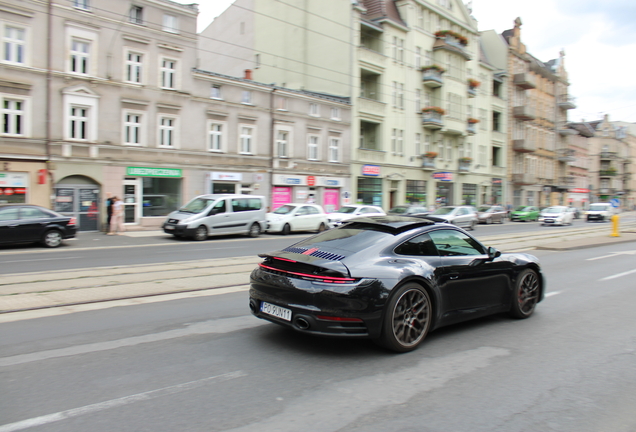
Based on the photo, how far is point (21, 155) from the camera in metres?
20.9

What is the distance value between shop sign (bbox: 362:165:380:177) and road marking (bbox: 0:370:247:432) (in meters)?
33.0

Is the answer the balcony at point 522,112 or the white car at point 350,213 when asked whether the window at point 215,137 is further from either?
the balcony at point 522,112

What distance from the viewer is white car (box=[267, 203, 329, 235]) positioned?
942 inches

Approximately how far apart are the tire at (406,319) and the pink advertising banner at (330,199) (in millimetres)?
28970

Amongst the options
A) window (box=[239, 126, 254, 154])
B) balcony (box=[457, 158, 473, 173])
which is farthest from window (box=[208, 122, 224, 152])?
balcony (box=[457, 158, 473, 173])

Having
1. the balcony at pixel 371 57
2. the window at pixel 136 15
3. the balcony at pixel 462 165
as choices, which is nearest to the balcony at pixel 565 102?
the balcony at pixel 462 165

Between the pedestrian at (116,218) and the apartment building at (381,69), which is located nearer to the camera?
the pedestrian at (116,218)

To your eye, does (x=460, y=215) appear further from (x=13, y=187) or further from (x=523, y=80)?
(x=523, y=80)

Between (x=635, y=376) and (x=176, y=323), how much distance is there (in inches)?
198

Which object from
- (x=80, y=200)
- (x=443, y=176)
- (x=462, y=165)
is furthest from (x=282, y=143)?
(x=462, y=165)

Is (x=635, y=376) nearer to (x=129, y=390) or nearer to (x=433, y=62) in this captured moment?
(x=129, y=390)

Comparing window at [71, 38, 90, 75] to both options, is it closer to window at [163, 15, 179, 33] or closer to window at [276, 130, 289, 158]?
window at [163, 15, 179, 33]

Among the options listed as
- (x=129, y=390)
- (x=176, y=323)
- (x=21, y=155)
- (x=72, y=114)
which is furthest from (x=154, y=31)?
(x=129, y=390)

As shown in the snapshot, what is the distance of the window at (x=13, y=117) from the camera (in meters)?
20.7
